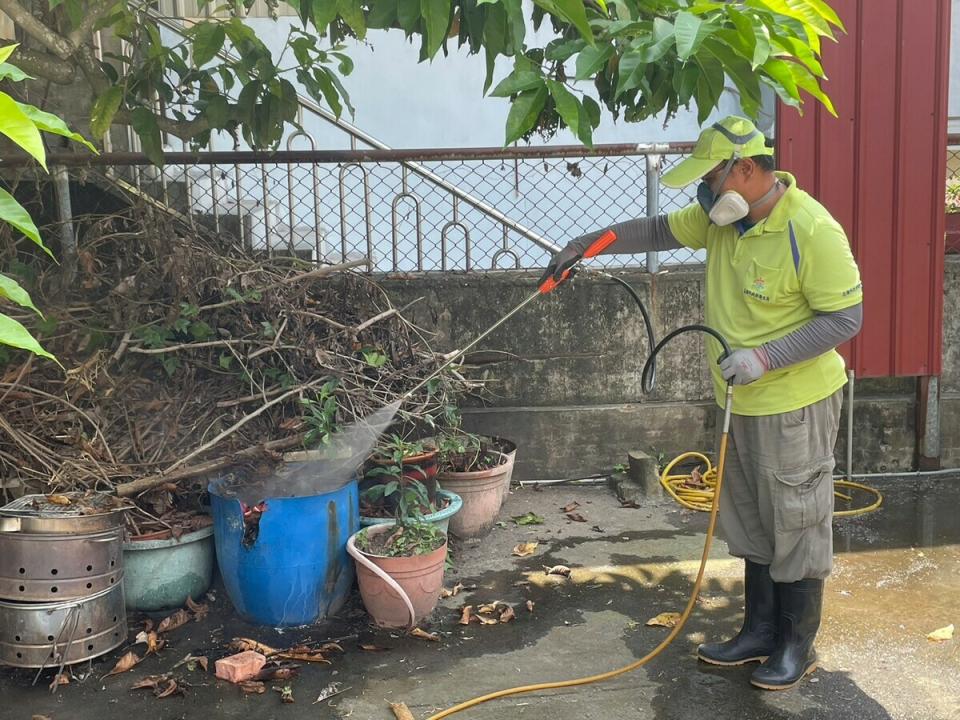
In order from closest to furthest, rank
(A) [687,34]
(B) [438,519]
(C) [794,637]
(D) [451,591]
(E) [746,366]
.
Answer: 1. (A) [687,34]
2. (E) [746,366]
3. (C) [794,637]
4. (B) [438,519]
5. (D) [451,591]

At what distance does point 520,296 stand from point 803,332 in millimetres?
2779

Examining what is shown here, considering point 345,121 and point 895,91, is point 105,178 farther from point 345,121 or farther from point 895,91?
point 895,91

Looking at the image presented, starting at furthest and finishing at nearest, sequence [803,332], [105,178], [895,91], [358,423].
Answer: [895,91]
[105,178]
[358,423]
[803,332]

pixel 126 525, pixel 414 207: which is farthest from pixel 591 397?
pixel 126 525

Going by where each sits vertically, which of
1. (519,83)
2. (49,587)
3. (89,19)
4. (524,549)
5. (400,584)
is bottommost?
(524,549)

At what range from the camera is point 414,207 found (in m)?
5.96

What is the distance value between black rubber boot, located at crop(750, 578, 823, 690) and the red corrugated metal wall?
9.74 ft

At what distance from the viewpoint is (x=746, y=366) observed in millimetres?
3123

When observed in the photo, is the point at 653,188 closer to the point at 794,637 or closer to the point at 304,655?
the point at 794,637

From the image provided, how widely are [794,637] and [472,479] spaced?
2.07 metres

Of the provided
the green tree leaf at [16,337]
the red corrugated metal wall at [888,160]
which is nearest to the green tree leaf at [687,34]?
the green tree leaf at [16,337]

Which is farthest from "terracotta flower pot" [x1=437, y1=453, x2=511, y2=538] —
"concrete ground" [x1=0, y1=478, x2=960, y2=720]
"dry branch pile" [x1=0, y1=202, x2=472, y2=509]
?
"dry branch pile" [x1=0, y1=202, x2=472, y2=509]

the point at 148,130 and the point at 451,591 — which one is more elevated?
the point at 148,130

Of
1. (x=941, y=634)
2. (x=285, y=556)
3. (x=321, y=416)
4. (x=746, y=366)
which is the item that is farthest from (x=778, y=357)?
(x=285, y=556)
